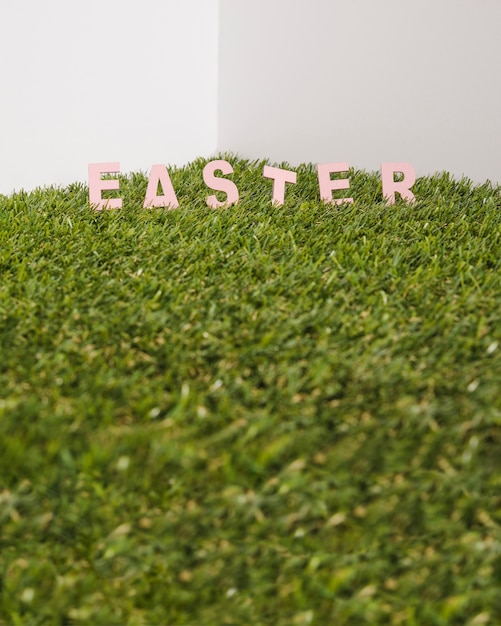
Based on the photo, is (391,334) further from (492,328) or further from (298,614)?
(298,614)

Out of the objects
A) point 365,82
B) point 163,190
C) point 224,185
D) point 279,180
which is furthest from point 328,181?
point 365,82

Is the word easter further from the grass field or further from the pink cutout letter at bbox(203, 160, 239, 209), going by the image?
the grass field

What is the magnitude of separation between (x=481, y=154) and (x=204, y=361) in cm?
275

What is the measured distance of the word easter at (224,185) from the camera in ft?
10.9

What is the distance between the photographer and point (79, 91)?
Result: 13.5 ft

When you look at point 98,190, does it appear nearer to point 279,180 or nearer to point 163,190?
point 163,190

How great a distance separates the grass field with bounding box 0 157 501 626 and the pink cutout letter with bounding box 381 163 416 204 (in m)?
1.29

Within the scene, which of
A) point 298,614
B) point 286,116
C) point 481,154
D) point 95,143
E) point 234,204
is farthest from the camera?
point 286,116

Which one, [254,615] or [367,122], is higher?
[367,122]

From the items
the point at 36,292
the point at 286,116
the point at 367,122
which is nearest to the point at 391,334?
the point at 36,292

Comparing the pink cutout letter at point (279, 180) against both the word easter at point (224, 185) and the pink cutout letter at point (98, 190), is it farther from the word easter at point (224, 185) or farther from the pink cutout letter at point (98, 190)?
the pink cutout letter at point (98, 190)

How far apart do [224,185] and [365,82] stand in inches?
58.0

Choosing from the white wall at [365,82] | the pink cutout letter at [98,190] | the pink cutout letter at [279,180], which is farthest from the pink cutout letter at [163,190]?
the white wall at [365,82]

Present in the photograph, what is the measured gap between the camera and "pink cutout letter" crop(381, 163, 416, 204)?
11.5 feet
